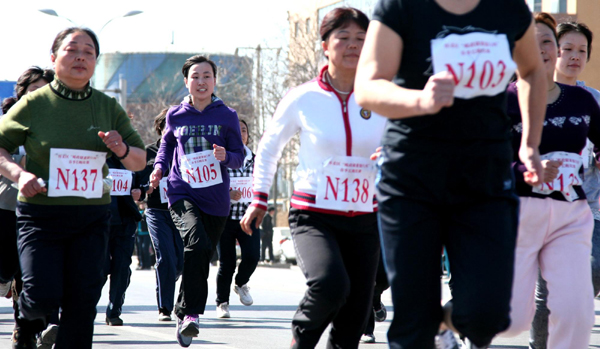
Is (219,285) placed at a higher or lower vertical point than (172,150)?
lower

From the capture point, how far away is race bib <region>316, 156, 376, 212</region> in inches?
199

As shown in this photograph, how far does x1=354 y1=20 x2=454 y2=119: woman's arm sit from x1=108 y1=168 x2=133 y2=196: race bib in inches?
252

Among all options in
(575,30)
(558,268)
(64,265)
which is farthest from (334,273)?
(575,30)

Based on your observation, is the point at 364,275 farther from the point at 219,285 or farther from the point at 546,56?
the point at 219,285

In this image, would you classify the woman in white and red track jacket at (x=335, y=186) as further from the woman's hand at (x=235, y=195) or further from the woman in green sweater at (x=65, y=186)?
the woman's hand at (x=235, y=195)

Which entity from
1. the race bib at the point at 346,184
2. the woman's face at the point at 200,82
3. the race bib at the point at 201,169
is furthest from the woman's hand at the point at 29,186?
the woman's face at the point at 200,82

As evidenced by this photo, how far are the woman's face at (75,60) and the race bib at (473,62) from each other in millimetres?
2555

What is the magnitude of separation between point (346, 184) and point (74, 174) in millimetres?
1538

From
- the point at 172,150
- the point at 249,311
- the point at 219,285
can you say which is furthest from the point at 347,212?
the point at 249,311

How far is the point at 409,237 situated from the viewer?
3725 millimetres

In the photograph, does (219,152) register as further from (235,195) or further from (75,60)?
(235,195)

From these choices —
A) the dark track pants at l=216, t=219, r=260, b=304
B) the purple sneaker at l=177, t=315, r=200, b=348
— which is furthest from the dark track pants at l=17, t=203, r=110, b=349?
the dark track pants at l=216, t=219, r=260, b=304

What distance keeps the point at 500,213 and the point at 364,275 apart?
1.46m

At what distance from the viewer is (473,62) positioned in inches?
141
